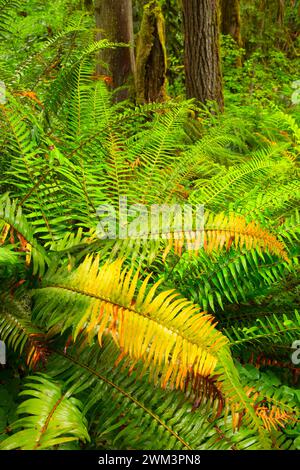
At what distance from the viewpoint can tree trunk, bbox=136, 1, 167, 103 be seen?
4.53 m

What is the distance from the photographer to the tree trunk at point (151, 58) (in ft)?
14.9

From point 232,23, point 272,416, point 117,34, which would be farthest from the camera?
point 232,23

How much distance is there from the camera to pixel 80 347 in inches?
58.2

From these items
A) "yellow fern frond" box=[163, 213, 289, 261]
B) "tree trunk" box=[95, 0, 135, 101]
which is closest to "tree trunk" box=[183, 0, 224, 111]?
"tree trunk" box=[95, 0, 135, 101]

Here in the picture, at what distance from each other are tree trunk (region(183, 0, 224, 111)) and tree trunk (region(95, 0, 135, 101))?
63 centimetres

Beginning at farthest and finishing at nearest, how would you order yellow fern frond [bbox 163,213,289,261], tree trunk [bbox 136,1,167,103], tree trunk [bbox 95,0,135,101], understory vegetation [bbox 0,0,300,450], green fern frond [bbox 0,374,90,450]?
1. tree trunk [bbox 95,0,135,101]
2. tree trunk [bbox 136,1,167,103]
3. yellow fern frond [bbox 163,213,289,261]
4. understory vegetation [bbox 0,0,300,450]
5. green fern frond [bbox 0,374,90,450]

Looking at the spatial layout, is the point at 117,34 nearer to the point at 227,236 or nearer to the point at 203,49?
the point at 203,49

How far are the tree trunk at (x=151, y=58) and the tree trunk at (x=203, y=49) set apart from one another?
0.38m

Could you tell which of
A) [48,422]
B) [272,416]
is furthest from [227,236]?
[48,422]

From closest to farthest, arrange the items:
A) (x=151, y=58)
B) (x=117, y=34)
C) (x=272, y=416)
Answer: (x=272, y=416) < (x=151, y=58) < (x=117, y=34)

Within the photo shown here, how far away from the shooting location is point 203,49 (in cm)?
485

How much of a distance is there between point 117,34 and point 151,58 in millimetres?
669

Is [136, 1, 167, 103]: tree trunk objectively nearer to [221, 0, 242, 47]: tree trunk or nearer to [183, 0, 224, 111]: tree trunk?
[183, 0, 224, 111]: tree trunk
